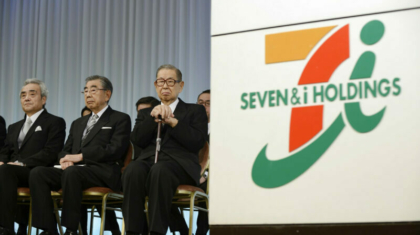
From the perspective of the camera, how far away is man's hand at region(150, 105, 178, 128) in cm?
312

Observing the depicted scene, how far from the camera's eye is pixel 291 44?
1.59 m

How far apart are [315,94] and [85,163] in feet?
7.74

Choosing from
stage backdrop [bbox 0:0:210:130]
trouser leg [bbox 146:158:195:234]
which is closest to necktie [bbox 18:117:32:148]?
trouser leg [bbox 146:158:195:234]

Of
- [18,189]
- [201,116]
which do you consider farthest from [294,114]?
[18,189]

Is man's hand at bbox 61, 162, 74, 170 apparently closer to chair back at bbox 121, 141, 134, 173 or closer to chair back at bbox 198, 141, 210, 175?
chair back at bbox 121, 141, 134, 173

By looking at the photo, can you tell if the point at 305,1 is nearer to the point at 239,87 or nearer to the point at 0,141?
the point at 239,87

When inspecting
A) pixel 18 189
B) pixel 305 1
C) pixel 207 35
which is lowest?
pixel 18 189

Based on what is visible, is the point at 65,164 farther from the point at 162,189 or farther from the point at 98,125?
the point at 162,189

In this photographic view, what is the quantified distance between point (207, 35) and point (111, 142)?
239 centimetres

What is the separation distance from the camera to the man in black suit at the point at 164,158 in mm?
2909

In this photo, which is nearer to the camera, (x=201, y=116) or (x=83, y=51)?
(x=201, y=116)

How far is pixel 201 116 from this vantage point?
3391 millimetres

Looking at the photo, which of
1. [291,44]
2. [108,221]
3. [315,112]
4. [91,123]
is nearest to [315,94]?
[315,112]

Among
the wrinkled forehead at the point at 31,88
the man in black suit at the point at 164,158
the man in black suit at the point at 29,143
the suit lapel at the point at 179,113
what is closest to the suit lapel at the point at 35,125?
the man in black suit at the point at 29,143
